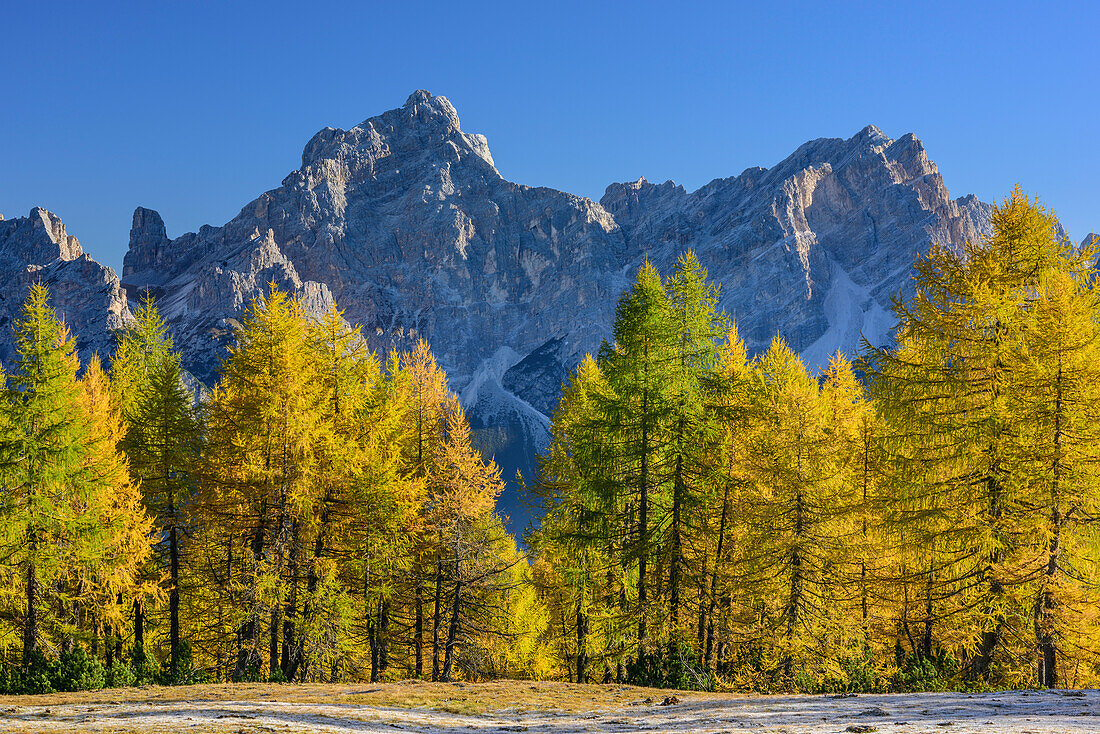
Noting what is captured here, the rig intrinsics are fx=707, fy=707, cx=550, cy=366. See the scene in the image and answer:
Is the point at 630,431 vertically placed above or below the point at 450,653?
above

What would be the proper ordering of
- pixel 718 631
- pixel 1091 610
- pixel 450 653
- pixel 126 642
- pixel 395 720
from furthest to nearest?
pixel 126 642
pixel 450 653
pixel 718 631
pixel 1091 610
pixel 395 720

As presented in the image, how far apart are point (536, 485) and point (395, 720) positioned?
511 inches

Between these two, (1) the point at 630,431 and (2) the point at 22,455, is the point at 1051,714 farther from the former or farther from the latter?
(2) the point at 22,455

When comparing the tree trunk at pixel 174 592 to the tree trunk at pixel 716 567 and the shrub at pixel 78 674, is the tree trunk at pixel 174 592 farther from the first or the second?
the tree trunk at pixel 716 567

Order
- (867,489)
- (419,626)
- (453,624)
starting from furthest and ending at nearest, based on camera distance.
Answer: (419,626), (453,624), (867,489)

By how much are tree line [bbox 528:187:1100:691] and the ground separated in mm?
Answer: 3086

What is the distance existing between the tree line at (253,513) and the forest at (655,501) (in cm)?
9

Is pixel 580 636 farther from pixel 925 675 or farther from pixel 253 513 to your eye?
pixel 253 513

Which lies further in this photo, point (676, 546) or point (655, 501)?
point (655, 501)

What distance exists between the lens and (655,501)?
740 inches

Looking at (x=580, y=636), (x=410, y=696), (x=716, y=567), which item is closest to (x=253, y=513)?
(x=410, y=696)

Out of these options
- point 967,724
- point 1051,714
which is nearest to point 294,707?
point 967,724

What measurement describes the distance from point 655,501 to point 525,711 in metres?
7.93

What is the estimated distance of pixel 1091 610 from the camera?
12.8m
